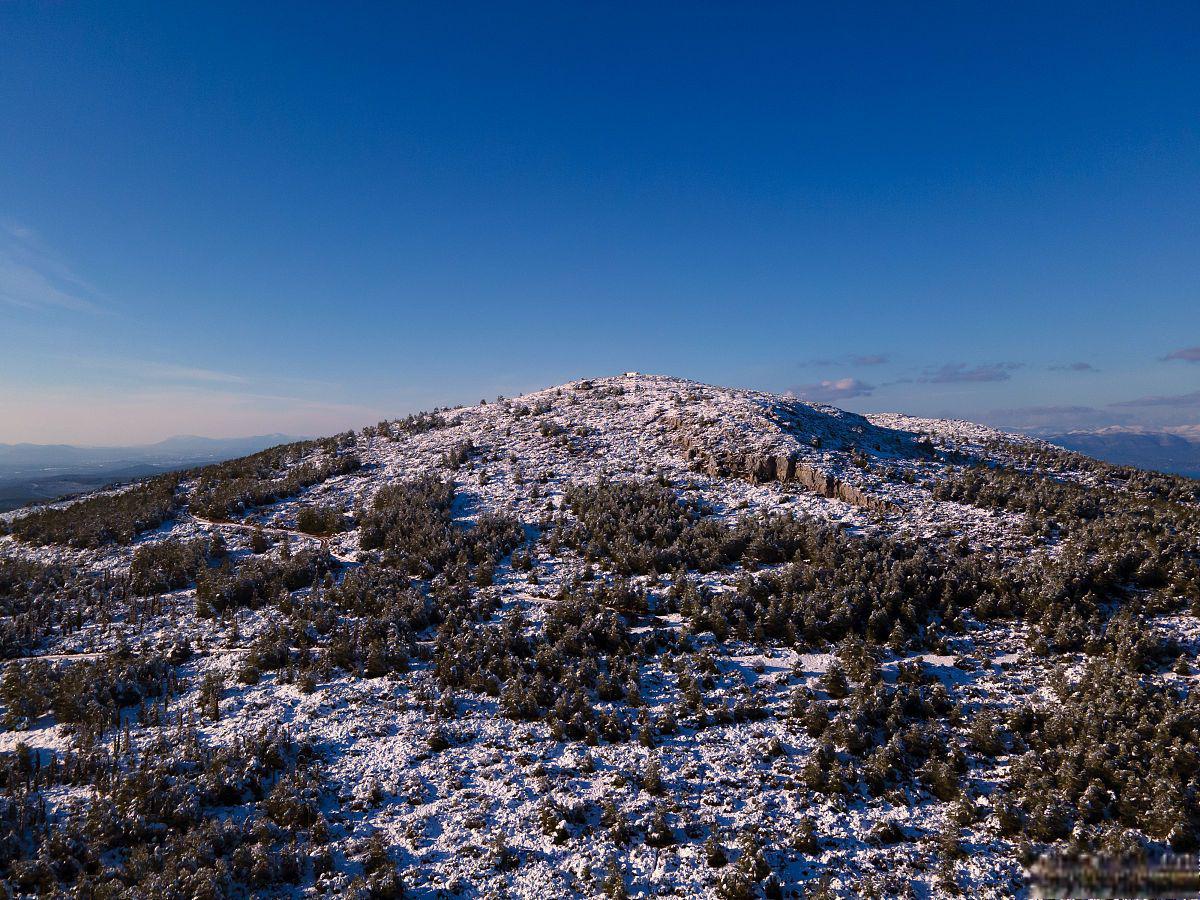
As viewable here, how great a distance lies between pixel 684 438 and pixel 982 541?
15.2 m

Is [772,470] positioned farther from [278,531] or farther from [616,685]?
[278,531]

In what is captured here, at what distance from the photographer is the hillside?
350 inches

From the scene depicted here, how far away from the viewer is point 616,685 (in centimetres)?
1329

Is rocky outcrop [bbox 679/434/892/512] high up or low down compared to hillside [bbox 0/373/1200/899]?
up

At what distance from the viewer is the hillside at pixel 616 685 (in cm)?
889

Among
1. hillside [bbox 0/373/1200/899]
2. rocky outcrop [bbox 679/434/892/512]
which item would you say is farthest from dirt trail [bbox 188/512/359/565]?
rocky outcrop [bbox 679/434/892/512]

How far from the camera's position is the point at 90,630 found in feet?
56.6

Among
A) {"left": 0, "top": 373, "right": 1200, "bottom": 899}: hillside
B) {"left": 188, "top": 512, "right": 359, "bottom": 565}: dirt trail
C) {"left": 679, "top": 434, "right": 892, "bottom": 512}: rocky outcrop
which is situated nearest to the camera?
{"left": 0, "top": 373, "right": 1200, "bottom": 899}: hillside

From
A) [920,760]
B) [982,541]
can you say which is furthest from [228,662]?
[982,541]

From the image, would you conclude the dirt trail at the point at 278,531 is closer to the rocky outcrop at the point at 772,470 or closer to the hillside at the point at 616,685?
the hillside at the point at 616,685

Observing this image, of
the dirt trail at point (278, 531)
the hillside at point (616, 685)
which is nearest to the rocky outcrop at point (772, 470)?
the hillside at point (616, 685)

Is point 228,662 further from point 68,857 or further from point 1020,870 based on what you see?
point 1020,870

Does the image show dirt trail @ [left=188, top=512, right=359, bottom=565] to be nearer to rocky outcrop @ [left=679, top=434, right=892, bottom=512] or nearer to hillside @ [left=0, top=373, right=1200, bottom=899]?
hillside @ [left=0, top=373, right=1200, bottom=899]

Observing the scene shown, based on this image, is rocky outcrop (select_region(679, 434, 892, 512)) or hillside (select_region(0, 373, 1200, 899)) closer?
hillside (select_region(0, 373, 1200, 899))
